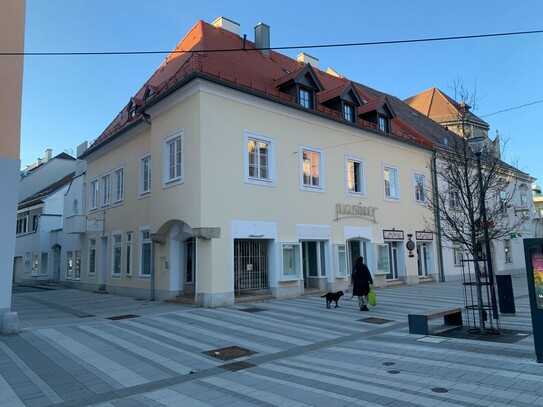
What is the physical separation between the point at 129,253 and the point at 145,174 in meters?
3.96

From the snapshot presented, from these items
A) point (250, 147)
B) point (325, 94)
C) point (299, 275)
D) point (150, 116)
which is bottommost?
point (299, 275)

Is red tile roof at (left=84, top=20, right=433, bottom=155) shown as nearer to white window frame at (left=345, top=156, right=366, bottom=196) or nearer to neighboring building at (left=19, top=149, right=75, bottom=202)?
white window frame at (left=345, top=156, right=366, bottom=196)

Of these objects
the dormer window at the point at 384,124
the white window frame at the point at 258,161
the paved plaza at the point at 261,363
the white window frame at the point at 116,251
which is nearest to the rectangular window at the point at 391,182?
the dormer window at the point at 384,124

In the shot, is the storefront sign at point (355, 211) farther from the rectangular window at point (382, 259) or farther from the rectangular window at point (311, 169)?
the rectangular window at point (311, 169)

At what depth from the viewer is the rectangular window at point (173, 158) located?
53.9 ft

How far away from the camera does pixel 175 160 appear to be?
16.8 meters

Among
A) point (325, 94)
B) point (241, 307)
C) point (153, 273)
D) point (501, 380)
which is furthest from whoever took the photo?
point (325, 94)

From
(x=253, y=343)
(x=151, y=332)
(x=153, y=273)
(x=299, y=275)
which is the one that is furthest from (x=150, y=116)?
(x=253, y=343)

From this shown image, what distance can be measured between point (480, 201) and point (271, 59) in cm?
1532

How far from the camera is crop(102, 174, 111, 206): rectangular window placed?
23.4 m

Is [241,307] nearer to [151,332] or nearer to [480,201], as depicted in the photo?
[151,332]

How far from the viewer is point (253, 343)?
9180mm

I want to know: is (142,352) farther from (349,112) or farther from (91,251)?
(91,251)

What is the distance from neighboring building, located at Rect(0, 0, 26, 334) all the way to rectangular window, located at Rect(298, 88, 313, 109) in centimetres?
1107
